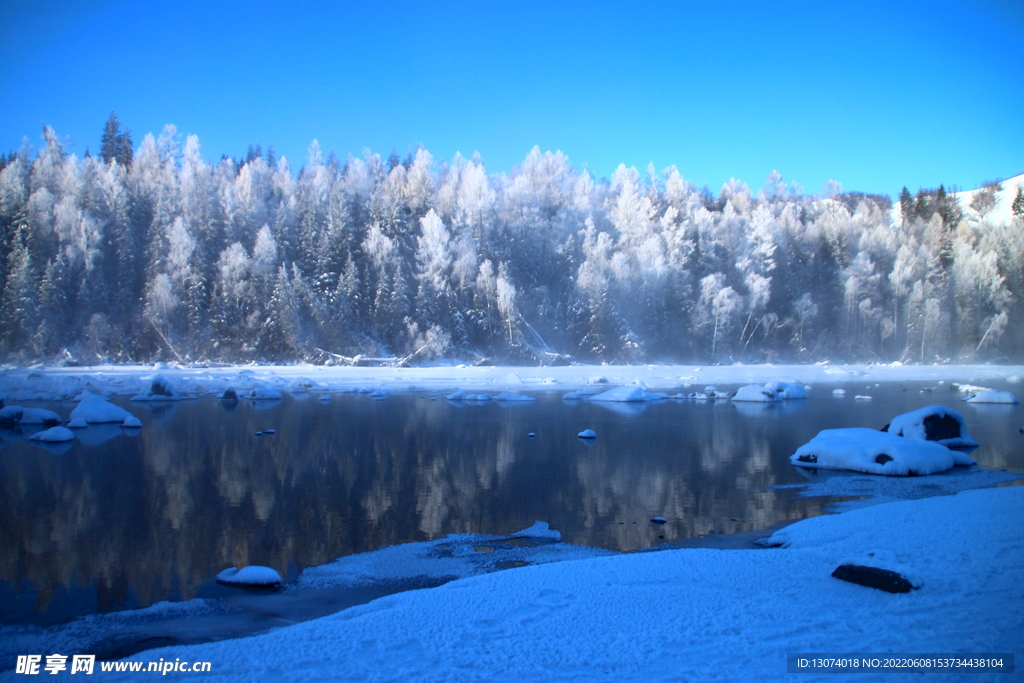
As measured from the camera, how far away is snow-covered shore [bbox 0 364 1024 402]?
92.5 feet

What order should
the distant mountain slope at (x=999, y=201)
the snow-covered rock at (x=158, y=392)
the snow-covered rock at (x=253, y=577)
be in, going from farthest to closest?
the distant mountain slope at (x=999, y=201) → the snow-covered rock at (x=158, y=392) → the snow-covered rock at (x=253, y=577)

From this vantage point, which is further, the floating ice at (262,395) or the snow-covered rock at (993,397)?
the floating ice at (262,395)

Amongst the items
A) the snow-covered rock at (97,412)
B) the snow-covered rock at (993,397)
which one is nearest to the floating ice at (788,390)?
the snow-covered rock at (993,397)

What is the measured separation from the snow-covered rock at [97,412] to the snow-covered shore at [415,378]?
8.09 m

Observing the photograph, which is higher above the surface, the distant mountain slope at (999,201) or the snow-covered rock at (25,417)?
the distant mountain slope at (999,201)

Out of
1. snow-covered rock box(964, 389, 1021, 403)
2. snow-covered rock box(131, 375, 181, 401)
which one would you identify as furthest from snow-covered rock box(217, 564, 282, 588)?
snow-covered rock box(964, 389, 1021, 403)

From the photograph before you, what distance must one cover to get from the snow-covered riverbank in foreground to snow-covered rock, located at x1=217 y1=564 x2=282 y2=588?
156 centimetres

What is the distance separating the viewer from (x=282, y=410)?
75.0 feet

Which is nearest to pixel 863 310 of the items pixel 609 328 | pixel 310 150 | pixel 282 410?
pixel 609 328

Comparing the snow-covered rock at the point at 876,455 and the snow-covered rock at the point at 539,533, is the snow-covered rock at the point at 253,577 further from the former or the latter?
the snow-covered rock at the point at 876,455

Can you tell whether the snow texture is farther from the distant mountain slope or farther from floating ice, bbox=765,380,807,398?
the distant mountain slope

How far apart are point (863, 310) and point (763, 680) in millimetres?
64159

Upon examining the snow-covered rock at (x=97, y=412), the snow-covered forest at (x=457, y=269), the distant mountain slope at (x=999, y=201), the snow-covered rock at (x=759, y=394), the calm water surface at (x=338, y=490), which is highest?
the distant mountain slope at (x=999, y=201)

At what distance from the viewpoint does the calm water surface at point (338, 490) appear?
6906 millimetres
